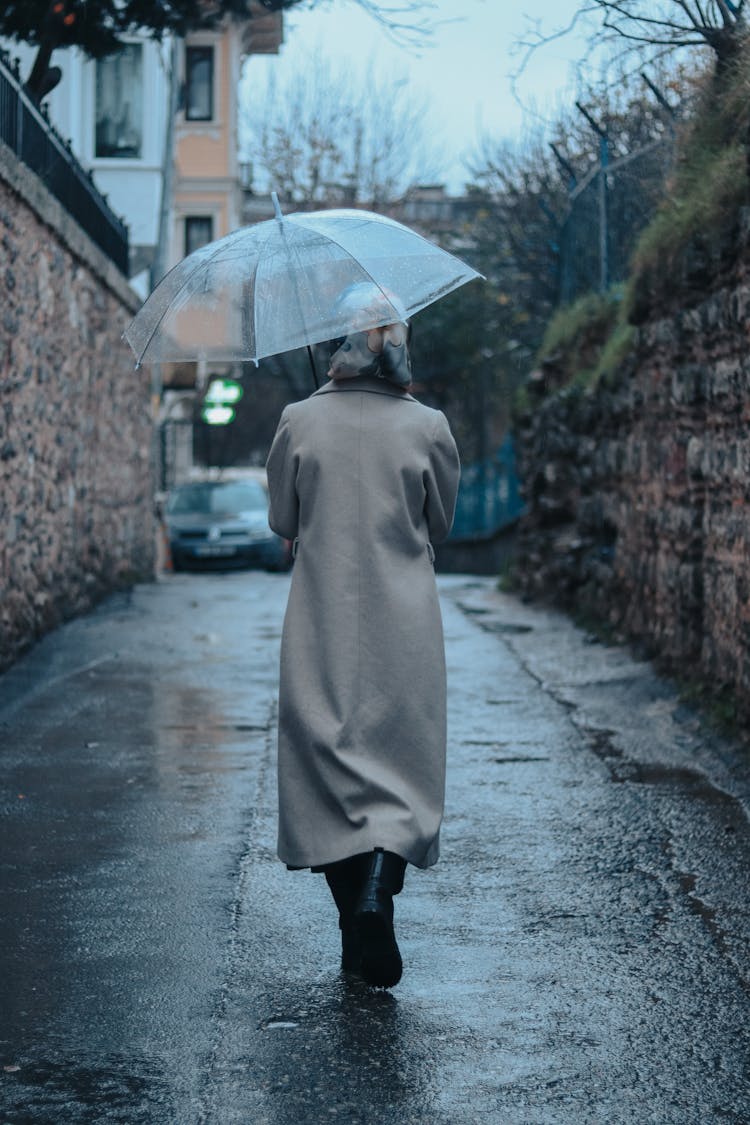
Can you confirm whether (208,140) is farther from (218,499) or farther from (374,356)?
(374,356)

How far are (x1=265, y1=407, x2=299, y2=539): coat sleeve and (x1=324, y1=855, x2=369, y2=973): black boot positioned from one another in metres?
0.90

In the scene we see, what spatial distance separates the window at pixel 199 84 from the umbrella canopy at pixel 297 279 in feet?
95.1

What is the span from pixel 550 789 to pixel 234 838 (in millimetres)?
1531

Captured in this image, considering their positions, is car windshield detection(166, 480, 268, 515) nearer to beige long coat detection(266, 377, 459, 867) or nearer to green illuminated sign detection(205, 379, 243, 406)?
green illuminated sign detection(205, 379, 243, 406)

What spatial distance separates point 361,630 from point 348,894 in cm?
70

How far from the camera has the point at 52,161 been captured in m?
11.4

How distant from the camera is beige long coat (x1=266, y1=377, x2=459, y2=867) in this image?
3.98 metres

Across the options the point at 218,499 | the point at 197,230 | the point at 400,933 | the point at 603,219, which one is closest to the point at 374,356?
the point at 400,933

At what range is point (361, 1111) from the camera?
10.5 feet

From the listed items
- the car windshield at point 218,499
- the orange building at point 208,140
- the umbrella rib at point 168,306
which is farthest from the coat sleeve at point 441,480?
the orange building at point 208,140

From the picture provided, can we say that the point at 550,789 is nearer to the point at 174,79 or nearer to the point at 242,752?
the point at 242,752

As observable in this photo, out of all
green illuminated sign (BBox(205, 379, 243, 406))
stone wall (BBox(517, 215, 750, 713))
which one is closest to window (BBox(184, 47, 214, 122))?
green illuminated sign (BBox(205, 379, 243, 406))

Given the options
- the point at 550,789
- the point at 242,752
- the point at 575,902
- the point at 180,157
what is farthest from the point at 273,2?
the point at 180,157

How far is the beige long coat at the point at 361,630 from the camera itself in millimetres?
3984
